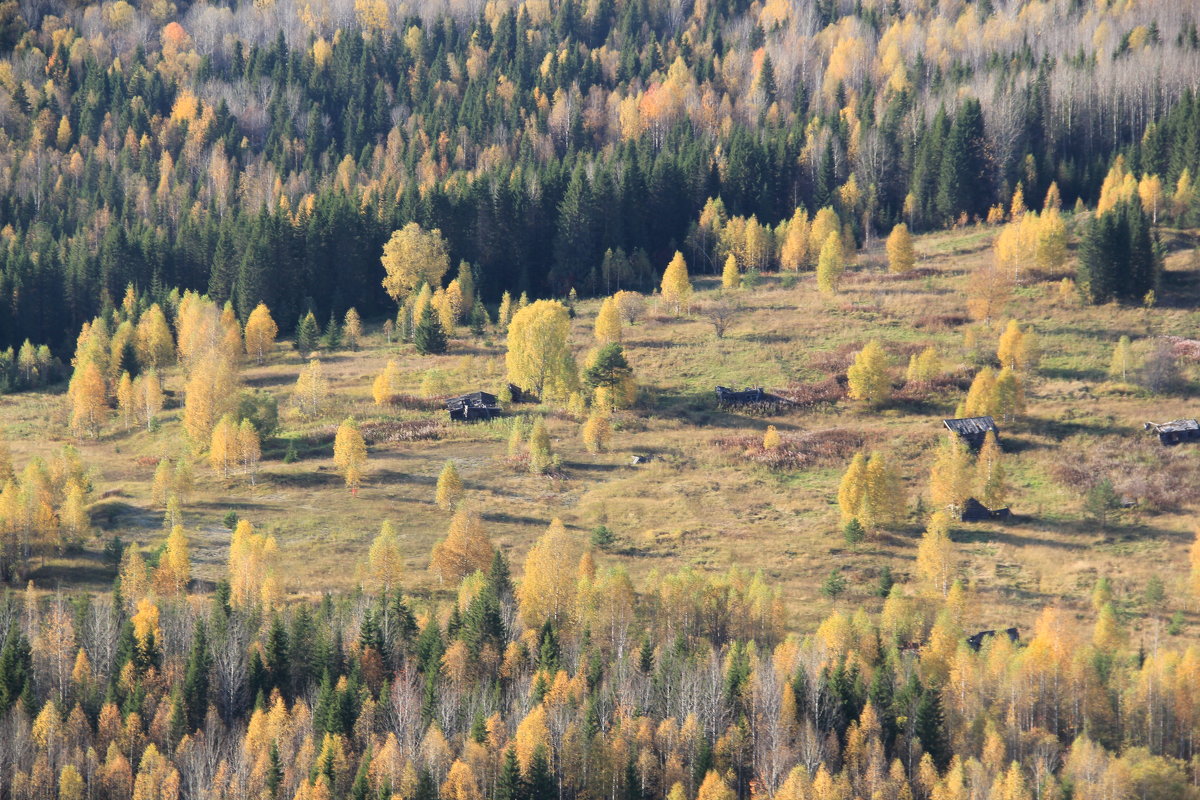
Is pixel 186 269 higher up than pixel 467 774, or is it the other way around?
pixel 186 269

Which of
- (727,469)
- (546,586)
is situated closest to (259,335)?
(727,469)

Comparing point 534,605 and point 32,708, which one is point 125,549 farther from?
point 534,605

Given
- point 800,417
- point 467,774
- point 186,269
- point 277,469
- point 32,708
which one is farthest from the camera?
point 186,269

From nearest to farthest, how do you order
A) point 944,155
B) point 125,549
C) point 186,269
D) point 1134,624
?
point 1134,624, point 125,549, point 186,269, point 944,155

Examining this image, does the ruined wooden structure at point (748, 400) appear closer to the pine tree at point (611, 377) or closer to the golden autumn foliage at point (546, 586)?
the pine tree at point (611, 377)

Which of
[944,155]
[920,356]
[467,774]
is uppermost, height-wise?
[944,155]

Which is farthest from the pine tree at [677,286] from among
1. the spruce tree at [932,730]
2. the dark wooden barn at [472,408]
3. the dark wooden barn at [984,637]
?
the spruce tree at [932,730]

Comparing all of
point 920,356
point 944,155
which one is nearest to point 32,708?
point 920,356
